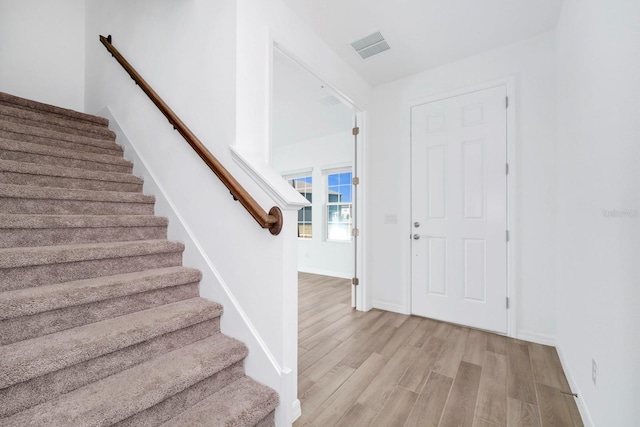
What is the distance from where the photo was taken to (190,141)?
5.64 feet

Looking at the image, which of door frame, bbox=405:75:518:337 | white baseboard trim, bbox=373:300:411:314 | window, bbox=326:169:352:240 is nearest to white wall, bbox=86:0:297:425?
white baseboard trim, bbox=373:300:411:314

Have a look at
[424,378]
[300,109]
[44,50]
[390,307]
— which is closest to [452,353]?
[424,378]

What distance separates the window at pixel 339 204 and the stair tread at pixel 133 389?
3967 mm

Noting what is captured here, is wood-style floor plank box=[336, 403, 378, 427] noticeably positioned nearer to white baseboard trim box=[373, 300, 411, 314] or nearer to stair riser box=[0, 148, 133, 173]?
white baseboard trim box=[373, 300, 411, 314]

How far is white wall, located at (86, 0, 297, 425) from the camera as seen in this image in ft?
4.69

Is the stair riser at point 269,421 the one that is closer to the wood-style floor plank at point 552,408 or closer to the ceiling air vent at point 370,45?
the wood-style floor plank at point 552,408

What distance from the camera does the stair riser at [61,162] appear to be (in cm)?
182

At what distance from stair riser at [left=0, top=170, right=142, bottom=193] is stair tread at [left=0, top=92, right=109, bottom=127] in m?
1.09

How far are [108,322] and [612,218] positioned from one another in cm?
243

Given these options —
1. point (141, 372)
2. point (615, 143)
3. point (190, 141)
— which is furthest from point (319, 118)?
point (141, 372)

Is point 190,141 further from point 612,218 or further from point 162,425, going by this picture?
point 612,218

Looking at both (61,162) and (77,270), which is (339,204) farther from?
(77,270)

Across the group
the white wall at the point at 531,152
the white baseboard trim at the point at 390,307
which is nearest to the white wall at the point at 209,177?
the white baseboard trim at the point at 390,307

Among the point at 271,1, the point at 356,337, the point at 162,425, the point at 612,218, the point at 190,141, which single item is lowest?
the point at 356,337
